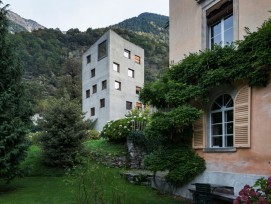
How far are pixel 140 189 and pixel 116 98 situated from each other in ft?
59.3

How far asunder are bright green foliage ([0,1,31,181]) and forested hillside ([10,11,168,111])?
105ft

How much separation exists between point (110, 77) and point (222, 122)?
19.6 meters

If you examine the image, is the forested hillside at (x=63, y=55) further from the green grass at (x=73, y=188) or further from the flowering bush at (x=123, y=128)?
the green grass at (x=73, y=188)

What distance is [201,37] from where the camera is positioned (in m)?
9.56

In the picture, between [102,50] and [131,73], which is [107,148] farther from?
[102,50]

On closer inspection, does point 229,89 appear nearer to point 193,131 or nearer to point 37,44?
point 193,131

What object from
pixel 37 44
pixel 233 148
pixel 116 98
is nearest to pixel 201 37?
pixel 233 148

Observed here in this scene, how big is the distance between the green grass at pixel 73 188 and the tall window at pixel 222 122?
88.6 inches

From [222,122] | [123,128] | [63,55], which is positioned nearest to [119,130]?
[123,128]

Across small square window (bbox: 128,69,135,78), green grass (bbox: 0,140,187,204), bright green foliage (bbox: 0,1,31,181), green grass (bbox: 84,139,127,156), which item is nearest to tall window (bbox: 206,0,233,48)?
green grass (bbox: 0,140,187,204)

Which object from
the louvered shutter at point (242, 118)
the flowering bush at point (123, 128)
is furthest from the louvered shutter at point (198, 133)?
the flowering bush at point (123, 128)

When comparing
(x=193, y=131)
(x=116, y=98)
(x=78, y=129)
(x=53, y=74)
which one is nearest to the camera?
(x=193, y=131)

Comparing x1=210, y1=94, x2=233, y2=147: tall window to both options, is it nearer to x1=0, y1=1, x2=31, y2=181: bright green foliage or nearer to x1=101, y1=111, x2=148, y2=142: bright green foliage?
x1=0, y1=1, x2=31, y2=181: bright green foliage

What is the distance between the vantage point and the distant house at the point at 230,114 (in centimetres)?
684
